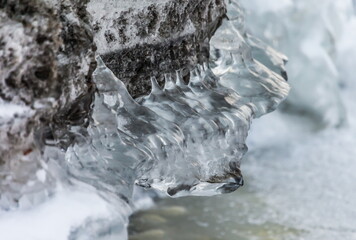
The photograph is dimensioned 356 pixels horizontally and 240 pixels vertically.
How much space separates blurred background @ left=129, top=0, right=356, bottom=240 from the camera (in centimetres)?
276

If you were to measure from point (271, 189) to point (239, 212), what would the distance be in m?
0.28

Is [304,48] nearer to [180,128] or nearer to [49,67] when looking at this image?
[180,128]

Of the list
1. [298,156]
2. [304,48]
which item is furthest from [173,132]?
[304,48]

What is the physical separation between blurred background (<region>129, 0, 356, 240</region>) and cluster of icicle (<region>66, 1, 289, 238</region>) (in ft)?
3.09

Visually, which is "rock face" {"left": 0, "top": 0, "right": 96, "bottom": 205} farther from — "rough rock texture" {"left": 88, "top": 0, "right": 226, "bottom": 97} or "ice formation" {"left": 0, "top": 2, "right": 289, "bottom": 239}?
"rough rock texture" {"left": 88, "top": 0, "right": 226, "bottom": 97}

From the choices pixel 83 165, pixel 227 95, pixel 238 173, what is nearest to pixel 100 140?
pixel 83 165

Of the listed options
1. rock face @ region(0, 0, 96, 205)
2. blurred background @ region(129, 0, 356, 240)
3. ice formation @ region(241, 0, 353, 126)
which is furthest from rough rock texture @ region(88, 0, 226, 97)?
ice formation @ region(241, 0, 353, 126)

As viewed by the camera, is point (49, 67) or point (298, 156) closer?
point (49, 67)

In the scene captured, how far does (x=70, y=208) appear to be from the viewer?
1.15 m

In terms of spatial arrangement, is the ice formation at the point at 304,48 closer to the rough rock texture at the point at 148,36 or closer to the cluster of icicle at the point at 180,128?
the cluster of icicle at the point at 180,128

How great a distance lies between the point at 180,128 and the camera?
1527 mm

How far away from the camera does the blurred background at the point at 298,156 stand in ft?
9.06

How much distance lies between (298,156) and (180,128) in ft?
7.00

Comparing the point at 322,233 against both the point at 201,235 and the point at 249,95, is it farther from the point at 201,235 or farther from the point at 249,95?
the point at 249,95
